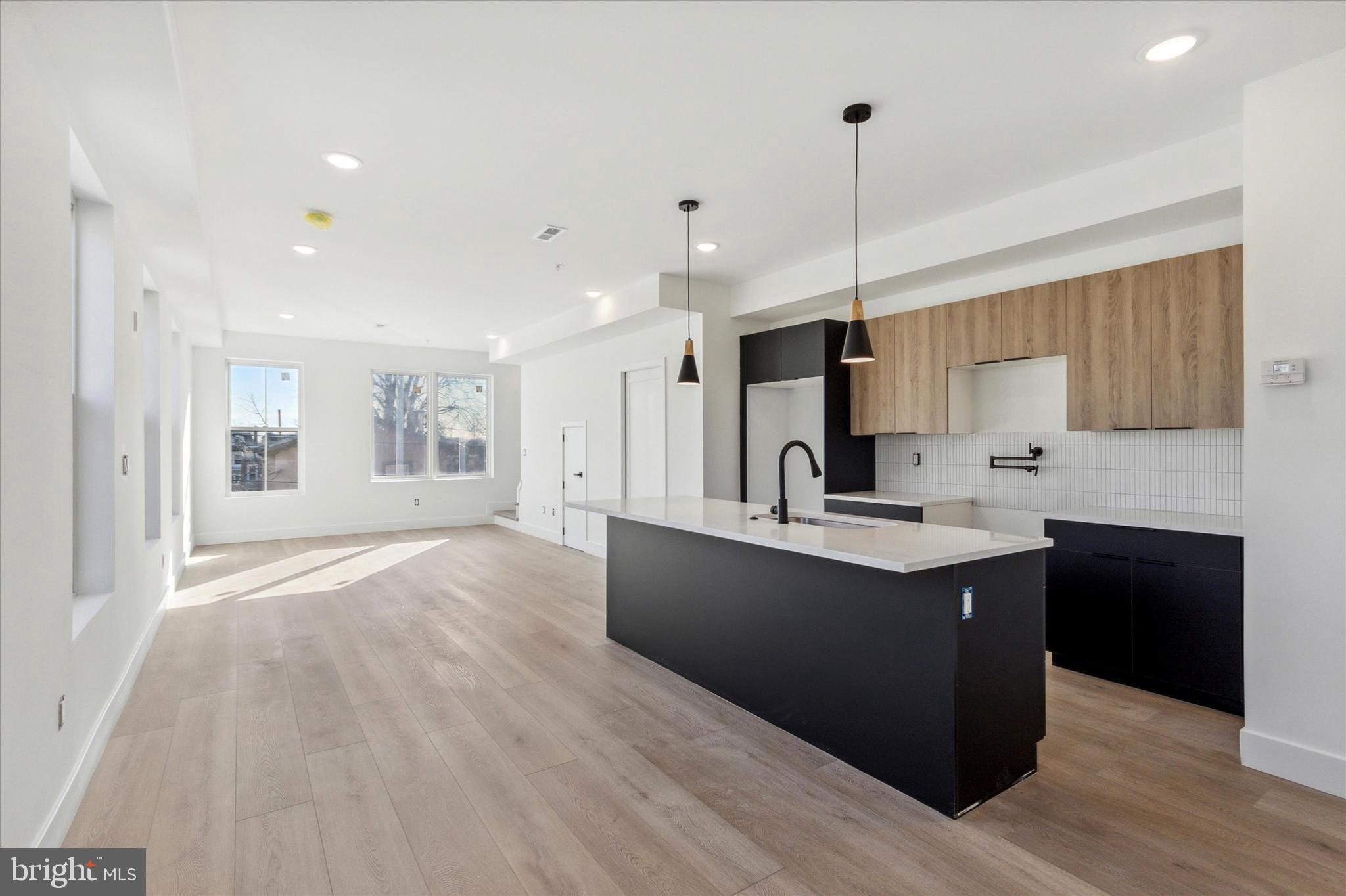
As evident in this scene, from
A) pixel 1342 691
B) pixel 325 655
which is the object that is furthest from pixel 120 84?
pixel 1342 691

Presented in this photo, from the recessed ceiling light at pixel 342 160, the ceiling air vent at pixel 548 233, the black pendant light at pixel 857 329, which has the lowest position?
the black pendant light at pixel 857 329

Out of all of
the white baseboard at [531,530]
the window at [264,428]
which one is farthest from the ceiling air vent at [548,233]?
the window at [264,428]

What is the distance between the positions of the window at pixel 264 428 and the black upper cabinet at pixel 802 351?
6.89m

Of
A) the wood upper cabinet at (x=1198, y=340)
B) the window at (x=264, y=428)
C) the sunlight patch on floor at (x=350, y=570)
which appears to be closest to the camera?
the wood upper cabinet at (x=1198, y=340)

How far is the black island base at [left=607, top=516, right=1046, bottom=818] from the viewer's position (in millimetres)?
2234

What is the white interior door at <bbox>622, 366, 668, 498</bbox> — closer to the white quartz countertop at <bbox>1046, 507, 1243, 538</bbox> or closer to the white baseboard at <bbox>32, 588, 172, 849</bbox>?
the white quartz countertop at <bbox>1046, 507, 1243, 538</bbox>

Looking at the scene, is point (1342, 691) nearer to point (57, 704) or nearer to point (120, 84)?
point (57, 704)

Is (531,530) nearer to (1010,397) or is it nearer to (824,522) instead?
(824,522)

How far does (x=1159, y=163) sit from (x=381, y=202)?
425cm

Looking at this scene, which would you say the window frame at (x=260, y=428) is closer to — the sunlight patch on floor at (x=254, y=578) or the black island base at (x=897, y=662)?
the sunlight patch on floor at (x=254, y=578)

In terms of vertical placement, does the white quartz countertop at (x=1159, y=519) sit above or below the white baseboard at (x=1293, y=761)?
above

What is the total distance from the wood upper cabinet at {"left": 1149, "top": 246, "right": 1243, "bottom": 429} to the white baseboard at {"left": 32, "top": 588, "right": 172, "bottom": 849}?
16.3ft

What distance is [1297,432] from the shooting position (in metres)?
2.45

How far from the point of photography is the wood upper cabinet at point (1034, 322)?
12.9 feet
